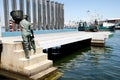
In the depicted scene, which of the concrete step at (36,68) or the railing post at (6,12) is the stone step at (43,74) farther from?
the railing post at (6,12)

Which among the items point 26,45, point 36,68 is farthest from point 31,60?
point 26,45

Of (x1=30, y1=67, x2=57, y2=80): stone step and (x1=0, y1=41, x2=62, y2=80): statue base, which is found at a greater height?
A: (x1=0, y1=41, x2=62, y2=80): statue base

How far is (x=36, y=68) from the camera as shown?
1081 centimetres

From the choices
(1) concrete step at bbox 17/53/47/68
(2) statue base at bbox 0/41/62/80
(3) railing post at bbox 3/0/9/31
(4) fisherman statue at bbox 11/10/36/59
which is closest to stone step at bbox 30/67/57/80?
(2) statue base at bbox 0/41/62/80

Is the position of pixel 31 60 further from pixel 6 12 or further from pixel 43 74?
pixel 6 12

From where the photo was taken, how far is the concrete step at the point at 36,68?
410 inches

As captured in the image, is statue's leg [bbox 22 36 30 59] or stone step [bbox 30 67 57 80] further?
statue's leg [bbox 22 36 30 59]

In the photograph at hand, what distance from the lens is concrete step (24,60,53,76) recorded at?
10.4 metres

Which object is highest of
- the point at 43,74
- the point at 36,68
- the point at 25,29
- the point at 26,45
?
the point at 25,29

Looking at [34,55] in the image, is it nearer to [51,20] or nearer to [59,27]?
[51,20]

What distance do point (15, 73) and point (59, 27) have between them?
30.1 metres

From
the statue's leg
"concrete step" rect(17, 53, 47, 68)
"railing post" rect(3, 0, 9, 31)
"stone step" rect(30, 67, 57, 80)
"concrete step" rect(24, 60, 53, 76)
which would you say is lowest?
"stone step" rect(30, 67, 57, 80)

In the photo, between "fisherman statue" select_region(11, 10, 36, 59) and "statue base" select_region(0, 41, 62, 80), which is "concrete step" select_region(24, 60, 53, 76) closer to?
"statue base" select_region(0, 41, 62, 80)

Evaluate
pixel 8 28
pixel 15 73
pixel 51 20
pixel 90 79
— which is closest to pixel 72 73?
pixel 90 79
